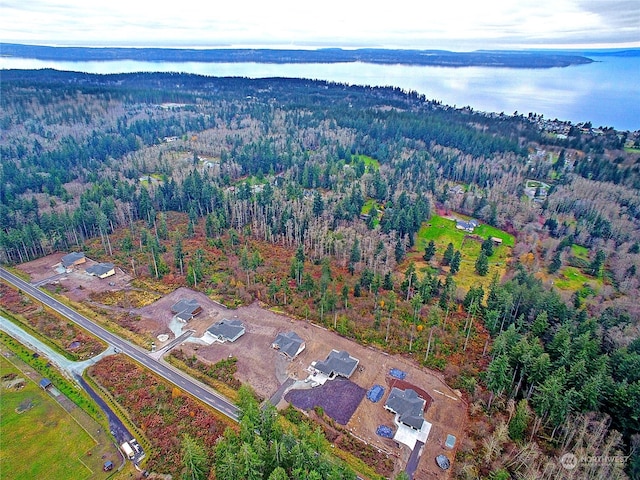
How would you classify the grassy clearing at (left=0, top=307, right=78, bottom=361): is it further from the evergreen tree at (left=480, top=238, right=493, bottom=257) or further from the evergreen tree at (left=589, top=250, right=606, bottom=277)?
the evergreen tree at (left=589, top=250, right=606, bottom=277)

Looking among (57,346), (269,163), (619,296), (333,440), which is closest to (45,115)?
(269,163)

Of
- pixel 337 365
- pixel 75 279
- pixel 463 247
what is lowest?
pixel 463 247

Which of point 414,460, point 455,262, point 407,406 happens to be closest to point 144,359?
point 407,406

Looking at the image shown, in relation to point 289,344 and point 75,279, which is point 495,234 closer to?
point 289,344

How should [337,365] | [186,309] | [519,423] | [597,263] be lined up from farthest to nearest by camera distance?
[597,263], [186,309], [337,365], [519,423]

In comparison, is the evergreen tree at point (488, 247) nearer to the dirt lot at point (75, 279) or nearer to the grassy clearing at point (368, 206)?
the grassy clearing at point (368, 206)

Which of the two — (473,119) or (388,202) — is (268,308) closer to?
(388,202)

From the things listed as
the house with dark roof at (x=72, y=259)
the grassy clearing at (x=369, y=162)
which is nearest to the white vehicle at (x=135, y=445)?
the house with dark roof at (x=72, y=259)
